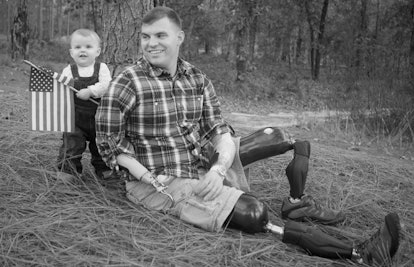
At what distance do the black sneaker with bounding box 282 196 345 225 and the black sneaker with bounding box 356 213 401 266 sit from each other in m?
0.45

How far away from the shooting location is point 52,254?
1.75 meters

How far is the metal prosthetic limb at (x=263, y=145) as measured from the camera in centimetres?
249

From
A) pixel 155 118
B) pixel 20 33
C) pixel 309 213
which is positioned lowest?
pixel 309 213

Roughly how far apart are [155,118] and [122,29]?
141 cm

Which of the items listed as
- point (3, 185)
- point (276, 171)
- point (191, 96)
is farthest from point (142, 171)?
point (276, 171)

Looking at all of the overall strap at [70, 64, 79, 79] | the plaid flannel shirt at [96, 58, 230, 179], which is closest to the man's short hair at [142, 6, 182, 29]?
the plaid flannel shirt at [96, 58, 230, 179]

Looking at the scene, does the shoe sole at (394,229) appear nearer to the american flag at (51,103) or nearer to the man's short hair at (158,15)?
the man's short hair at (158,15)

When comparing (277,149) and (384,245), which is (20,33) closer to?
(277,149)

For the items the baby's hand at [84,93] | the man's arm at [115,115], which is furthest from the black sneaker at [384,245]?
the baby's hand at [84,93]

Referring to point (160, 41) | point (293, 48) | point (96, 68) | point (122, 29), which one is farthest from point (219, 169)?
point (293, 48)

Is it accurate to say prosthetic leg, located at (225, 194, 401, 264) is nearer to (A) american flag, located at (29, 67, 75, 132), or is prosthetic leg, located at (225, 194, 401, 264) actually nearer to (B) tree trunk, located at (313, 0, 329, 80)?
(A) american flag, located at (29, 67, 75, 132)

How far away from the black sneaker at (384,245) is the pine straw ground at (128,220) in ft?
0.23

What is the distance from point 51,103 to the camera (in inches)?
99.0

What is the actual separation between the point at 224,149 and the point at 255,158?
263mm
